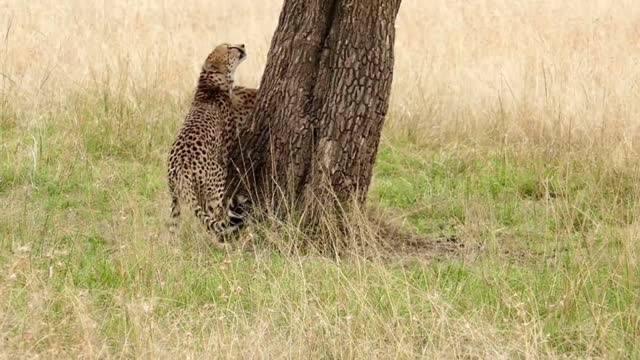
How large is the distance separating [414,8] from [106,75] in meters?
6.54

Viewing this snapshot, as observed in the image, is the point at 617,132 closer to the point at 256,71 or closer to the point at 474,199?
the point at 474,199

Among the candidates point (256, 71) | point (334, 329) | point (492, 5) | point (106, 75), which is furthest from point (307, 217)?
point (492, 5)

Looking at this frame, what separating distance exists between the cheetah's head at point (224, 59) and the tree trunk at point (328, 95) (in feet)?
2.92

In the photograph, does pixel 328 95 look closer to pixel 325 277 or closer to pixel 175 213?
pixel 175 213

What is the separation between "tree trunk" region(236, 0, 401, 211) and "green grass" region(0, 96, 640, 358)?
15.5 inches

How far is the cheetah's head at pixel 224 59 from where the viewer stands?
267 inches

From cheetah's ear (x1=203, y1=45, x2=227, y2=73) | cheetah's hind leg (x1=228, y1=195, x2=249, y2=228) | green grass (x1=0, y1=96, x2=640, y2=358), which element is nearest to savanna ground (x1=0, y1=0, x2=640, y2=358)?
green grass (x1=0, y1=96, x2=640, y2=358)

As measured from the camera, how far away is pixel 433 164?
749cm

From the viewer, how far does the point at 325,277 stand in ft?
15.5

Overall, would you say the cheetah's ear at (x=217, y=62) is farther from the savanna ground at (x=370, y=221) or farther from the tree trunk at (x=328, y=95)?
the tree trunk at (x=328, y=95)

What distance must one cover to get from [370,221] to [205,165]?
873mm

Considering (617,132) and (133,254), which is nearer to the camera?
(133,254)

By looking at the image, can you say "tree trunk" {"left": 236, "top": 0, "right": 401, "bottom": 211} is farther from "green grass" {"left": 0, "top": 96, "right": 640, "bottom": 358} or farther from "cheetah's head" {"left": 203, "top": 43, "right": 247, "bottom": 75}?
"cheetah's head" {"left": 203, "top": 43, "right": 247, "bottom": 75}

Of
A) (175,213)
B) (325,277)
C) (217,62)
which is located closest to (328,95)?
(175,213)
